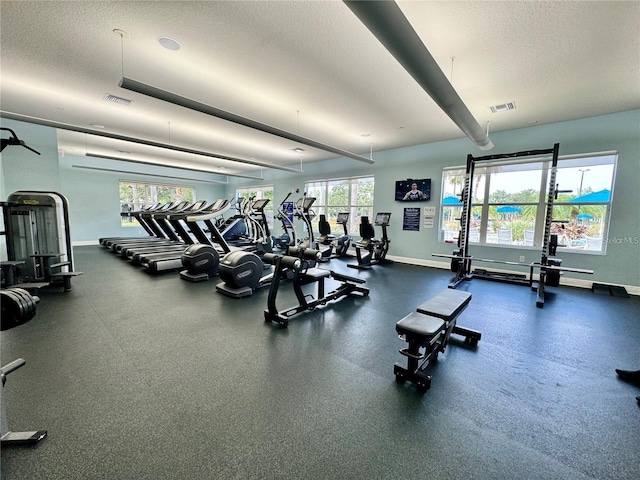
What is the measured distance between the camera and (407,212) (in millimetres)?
7000

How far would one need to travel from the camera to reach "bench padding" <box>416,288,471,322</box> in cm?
210

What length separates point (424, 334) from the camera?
1793 millimetres

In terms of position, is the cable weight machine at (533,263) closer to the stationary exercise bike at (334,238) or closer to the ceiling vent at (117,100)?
the stationary exercise bike at (334,238)

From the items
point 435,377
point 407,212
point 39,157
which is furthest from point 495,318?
point 39,157

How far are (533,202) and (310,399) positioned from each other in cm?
601

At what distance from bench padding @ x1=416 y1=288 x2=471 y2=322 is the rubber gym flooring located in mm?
470

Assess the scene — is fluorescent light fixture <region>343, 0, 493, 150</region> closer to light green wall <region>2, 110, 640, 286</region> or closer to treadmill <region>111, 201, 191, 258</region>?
light green wall <region>2, 110, 640, 286</region>

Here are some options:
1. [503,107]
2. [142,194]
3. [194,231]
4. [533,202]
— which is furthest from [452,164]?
[142,194]

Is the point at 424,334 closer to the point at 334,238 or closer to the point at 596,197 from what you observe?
the point at 596,197

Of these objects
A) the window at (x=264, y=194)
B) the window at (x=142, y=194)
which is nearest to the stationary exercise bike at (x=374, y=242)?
the window at (x=264, y=194)

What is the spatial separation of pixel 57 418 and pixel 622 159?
7718 mm

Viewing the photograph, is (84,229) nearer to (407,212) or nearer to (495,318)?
(407,212)

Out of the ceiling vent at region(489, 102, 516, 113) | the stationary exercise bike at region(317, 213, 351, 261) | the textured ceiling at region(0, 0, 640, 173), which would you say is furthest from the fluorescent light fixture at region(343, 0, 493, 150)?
the stationary exercise bike at region(317, 213, 351, 261)

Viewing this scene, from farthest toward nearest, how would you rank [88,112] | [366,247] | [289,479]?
[366,247] < [88,112] < [289,479]
